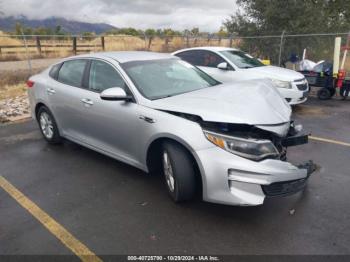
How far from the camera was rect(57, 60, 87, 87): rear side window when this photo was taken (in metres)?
4.71

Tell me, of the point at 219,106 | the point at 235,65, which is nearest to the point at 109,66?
the point at 219,106

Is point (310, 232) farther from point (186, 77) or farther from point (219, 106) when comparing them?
point (186, 77)

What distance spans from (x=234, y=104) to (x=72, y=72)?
2755 millimetres

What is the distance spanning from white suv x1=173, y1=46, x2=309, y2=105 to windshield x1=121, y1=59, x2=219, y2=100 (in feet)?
10.3

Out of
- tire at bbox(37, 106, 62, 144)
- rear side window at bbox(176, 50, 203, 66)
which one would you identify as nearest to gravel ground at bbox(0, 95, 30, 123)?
tire at bbox(37, 106, 62, 144)

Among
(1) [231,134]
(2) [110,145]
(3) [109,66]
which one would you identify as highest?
(3) [109,66]

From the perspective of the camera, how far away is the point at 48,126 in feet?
17.9

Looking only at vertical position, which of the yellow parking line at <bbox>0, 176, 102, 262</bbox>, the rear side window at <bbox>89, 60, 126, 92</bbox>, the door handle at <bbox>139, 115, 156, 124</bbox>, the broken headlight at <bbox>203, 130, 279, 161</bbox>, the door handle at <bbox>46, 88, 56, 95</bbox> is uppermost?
the rear side window at <bbox>89, 60, 126, 92</bbox>

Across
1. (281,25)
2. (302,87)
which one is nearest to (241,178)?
(302,87)

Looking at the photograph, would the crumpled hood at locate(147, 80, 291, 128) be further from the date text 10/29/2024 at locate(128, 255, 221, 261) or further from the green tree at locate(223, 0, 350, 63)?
the green tree at locate(223, 0, 350, 63)

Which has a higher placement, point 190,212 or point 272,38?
point 272,38

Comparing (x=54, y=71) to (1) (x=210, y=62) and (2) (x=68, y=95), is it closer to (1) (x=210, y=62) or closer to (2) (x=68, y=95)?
(2) (x=68, y=95)

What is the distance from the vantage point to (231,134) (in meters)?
3.09

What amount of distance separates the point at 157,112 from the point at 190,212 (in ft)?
3.65
